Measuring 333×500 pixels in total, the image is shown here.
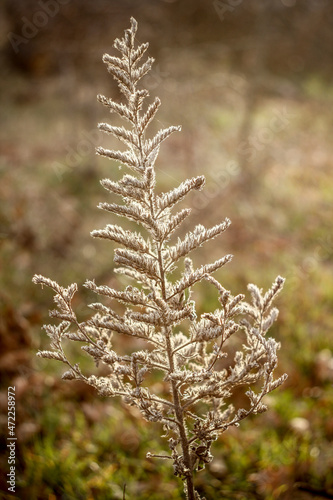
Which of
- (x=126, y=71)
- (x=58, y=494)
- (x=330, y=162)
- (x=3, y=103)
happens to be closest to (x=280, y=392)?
(x=58, y=494)

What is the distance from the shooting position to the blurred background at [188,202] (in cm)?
272

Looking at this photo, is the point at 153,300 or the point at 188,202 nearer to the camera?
the point at 153,300

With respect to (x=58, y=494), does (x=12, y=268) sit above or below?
above

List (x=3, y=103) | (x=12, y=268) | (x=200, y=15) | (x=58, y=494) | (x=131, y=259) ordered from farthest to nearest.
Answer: (x=3, y=103), (x=200, y=15), (x=12, y=268), (x=58, y=494), (x=131, y=259)

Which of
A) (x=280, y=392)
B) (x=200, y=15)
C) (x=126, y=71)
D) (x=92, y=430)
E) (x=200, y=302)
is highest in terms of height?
(x=200, y=15)

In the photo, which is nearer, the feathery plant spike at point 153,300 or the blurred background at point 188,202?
the feathery plant spike at point 153,300

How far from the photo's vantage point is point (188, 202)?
741 centimetres

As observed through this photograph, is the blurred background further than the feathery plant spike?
Yes

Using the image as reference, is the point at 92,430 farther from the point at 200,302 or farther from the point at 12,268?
the point at 12,268

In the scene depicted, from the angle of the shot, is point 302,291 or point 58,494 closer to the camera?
point 58,494

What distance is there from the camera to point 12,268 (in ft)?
17.1

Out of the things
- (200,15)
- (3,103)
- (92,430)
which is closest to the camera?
(92,430)

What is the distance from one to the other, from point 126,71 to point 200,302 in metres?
3.35

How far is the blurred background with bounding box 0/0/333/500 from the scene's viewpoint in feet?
8.93
